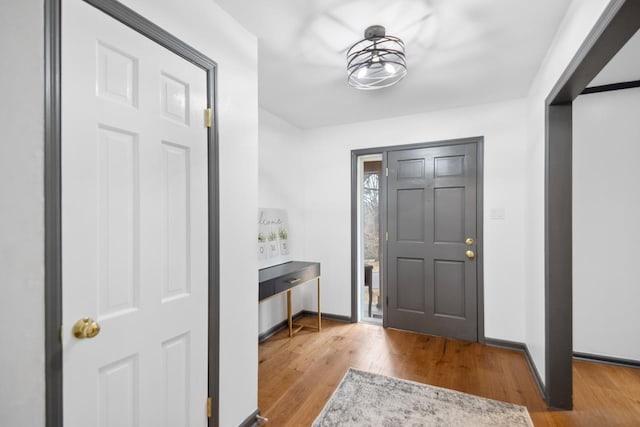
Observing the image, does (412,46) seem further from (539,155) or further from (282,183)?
(282,183)

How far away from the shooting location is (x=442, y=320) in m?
3.32

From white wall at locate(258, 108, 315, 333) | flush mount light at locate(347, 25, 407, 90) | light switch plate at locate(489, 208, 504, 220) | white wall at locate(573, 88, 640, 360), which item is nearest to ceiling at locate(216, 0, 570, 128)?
flush mount light at locate(347, 25, 407, 90)

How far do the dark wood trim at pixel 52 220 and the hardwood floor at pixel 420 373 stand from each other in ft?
4.22

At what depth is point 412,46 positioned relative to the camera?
2080 mm

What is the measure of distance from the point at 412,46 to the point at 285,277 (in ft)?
6.97

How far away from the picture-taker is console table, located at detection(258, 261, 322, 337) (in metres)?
2.68

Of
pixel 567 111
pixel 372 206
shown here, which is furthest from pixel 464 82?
pixel 372 206

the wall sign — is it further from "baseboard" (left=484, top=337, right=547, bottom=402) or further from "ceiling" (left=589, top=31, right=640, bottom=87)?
"ceiling" (left=589, top=31, right=640, bottom=87)

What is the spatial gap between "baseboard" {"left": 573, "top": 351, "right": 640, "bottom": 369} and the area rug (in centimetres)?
114

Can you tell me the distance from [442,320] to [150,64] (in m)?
3.33

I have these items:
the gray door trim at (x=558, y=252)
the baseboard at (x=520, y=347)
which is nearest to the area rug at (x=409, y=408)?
the gray door trim at (x=558, y=252)

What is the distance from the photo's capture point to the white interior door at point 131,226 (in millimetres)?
1082
